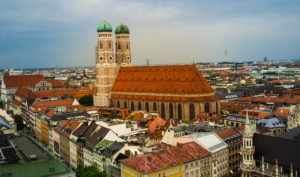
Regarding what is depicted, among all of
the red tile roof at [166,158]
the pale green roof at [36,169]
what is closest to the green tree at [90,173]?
the red tile roof at [166,158]

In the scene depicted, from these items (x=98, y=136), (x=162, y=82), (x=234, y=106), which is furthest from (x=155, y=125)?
(x=234, y=106)

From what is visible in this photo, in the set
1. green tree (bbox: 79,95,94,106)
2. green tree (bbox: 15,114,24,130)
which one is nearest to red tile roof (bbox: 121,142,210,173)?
green tree (bbox: 15,114,24,130)

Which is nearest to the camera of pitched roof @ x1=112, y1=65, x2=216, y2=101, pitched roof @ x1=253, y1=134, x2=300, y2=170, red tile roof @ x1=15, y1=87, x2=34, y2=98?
pitched roof @ x1=253, y1=134, x2=300, y2=170

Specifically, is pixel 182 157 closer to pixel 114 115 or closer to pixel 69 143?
pixel 69 143

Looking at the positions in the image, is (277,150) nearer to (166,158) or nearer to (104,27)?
(166,158)

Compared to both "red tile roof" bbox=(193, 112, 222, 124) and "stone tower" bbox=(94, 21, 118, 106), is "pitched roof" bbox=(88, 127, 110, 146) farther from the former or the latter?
"stone tower" bbox=(94, 21, 118, 106)

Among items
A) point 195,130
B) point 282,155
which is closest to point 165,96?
point 195,130
